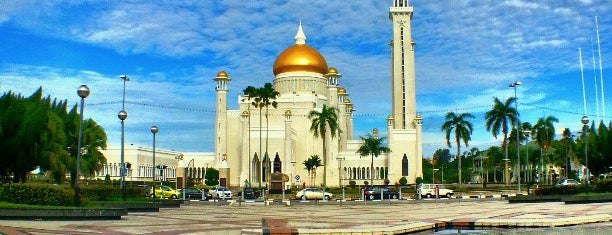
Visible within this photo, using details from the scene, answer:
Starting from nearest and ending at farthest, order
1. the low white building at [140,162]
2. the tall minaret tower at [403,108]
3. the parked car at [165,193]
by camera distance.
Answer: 1. the parked car at [165,193]
2. the tall minaret tower at [403,108]
3. the low white building at [140,162]

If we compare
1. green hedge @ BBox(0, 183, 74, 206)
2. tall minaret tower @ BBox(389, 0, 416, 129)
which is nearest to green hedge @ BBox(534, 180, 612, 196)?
green hedge @ BBox(0, 183, 74, 206)

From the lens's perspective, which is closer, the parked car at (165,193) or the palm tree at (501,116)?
the parked car at (165,193)

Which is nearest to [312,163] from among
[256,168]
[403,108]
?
[256,168]

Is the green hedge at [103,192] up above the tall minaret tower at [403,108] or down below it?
below

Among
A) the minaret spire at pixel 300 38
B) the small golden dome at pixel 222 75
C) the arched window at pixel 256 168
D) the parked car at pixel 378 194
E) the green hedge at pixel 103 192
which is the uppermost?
the minaret spire at pixel 300 38

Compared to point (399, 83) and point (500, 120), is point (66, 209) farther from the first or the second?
point (399, 83)

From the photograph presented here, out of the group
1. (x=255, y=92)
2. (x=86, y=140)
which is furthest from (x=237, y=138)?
(x=86, y=140)

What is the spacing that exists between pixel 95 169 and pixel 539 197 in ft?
94.7

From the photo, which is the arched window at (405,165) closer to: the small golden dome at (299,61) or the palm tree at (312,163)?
the palm tree at (312,163)

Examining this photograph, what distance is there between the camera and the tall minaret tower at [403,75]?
261ft

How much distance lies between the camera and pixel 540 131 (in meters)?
65.0

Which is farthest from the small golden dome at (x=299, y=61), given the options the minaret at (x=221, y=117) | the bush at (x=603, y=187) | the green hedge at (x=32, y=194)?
the green hedge at (x=32, y=194)

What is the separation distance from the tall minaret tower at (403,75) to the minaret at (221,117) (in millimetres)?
21173

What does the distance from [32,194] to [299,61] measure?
206ft
